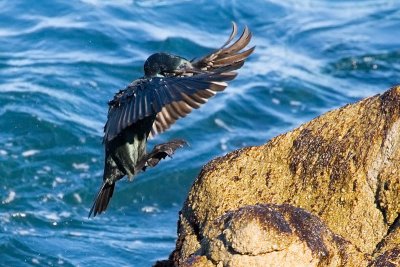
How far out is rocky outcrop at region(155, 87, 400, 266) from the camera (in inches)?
142

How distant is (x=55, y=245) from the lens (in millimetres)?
8164

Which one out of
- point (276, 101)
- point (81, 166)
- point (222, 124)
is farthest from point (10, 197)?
point (276, 101)

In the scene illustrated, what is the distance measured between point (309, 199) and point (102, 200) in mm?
2253

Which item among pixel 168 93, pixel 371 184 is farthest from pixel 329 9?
pixel 371 184

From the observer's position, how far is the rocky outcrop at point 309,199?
11.9 ft

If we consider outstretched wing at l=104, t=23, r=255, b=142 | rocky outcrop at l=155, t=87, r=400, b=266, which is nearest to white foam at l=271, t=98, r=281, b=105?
outstretched wing at l=104, t=23, r=255, b=142

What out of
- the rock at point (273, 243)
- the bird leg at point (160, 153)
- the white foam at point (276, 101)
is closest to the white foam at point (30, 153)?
the white foam at point (276, 101)

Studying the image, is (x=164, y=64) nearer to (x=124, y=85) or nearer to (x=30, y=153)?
(x=30, y=153)

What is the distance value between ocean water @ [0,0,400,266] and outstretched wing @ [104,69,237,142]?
7.90ft

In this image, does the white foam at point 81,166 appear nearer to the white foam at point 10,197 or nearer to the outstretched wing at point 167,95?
the white foam at point 10,197

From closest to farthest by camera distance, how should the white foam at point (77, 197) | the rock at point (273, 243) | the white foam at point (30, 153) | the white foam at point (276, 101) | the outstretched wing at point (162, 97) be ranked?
1. the rock at point (273, 243)
2. the outstretched wing at point (162, 97)
3. the white foam at point (77, 197)
4. the white foam at point (30, 153)
5. the white foam at point (276, 101)

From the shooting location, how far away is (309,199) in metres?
4.30

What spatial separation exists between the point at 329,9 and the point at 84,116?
614 cm

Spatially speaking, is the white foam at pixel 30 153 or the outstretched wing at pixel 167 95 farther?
the white foam at pixel 30 153
